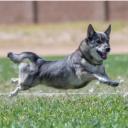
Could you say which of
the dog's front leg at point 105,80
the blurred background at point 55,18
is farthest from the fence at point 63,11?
the dog's front leg at point 105,80

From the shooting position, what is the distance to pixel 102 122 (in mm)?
9336

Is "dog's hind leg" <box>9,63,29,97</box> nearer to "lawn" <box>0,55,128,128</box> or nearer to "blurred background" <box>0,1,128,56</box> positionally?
"lawn" <box>0,55,128,128</box>

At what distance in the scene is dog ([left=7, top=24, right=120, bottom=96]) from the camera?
40.0ft

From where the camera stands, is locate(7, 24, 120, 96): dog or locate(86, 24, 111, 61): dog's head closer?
locate(86, 24, 111, 61): dog's head

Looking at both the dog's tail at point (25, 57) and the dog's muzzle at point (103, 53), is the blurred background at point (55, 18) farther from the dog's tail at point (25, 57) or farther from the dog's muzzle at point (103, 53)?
the dog's muzzle at point (103, 53)

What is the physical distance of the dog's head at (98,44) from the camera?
12062 millimetres

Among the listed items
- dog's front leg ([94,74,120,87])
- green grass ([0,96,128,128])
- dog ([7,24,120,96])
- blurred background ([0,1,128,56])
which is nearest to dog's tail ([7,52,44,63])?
dog ([7,24,120,96])

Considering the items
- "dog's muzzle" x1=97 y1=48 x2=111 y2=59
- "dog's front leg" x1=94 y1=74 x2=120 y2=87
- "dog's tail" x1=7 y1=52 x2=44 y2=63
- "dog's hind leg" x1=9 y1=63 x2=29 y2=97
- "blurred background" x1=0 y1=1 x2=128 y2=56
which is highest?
"dog's muzzle" x1=97 y1=48 x2=111 y2=59

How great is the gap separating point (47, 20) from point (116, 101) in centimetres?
3202

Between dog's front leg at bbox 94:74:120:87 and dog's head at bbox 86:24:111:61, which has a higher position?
dog's head at bbox 86:24:111:61

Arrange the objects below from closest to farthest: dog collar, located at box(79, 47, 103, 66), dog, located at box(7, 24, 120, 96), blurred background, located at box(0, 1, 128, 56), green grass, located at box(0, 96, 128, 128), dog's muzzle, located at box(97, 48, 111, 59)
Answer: green grass, located at box(0, 96, 128, 128) → dog's muzzle, located at box(97, 48, 111, 59) → dog, located at box(7, 24, 120, 96) → dog collar, located at box(79, 47, 103, 66) → blurred background, located at box(0, 1, 128, 56)

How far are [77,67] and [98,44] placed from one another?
522 mm

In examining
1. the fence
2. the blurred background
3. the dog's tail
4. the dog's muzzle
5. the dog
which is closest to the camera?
the dog's muzzle

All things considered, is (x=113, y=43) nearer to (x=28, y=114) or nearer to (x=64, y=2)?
(x=64, y=2)
